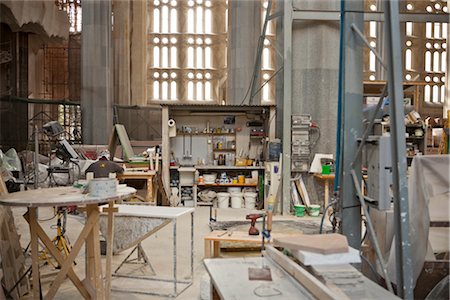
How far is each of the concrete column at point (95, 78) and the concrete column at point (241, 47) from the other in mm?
4585

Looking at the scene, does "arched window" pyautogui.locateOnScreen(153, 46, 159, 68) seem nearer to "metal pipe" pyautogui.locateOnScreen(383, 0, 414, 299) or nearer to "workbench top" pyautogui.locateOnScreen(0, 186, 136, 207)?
"workbench top" pyautogui.locateOnScreen(0, 186, 136, 207)

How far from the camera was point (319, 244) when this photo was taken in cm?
305

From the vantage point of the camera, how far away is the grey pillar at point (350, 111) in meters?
4.77

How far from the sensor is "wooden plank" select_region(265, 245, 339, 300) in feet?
8.48

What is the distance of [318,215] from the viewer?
10133mm

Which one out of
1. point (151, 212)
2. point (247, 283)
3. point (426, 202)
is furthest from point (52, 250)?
point (426, 202)

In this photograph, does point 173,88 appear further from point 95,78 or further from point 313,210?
point 313,210

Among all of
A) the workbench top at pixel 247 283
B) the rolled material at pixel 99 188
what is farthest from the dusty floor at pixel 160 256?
the workbench top at pixel 247 283

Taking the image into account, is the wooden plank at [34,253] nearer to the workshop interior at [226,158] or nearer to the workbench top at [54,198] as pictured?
→ the workshop interior at [226,158]

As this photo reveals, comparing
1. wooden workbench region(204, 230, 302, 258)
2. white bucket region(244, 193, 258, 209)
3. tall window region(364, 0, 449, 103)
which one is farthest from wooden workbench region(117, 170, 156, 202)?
tall window region(364, 0, 449, 103)

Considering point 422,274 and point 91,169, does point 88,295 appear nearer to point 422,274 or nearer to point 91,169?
point 422,274

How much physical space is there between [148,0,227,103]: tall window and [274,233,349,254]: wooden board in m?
20.5

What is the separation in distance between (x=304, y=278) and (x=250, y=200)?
8.36 meters

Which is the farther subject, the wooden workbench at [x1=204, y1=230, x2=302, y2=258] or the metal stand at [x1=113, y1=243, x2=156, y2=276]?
the metal stand at [x1=113, y1=243, x2=156, y2=276]
